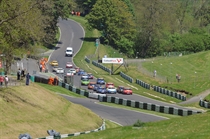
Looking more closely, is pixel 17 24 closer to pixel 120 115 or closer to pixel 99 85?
pixel 120 115

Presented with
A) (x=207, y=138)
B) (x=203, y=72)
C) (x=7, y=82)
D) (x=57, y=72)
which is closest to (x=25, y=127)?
(x=7, y=82)

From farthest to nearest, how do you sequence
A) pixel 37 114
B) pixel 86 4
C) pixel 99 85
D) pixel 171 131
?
pixel 86 4, pixel 99 85, pixel 37 114, pixel 171 131

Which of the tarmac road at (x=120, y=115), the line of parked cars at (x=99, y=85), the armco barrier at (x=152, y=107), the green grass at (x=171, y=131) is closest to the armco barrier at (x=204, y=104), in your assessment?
the armco barrier at (x=152, y=107)

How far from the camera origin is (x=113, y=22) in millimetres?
134250

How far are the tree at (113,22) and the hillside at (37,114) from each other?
86.0m

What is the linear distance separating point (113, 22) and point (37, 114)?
93379 mm

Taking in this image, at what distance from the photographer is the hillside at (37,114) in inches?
1518

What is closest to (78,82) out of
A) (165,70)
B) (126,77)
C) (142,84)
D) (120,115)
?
(142,84)

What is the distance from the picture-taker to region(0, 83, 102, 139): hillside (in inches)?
1518

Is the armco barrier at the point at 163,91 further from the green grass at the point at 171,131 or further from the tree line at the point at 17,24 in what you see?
the green grass at the point at 171,131

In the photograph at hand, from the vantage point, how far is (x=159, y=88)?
8119 centimetres

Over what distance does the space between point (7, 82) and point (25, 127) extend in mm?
8007

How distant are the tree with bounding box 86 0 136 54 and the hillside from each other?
3384 inches

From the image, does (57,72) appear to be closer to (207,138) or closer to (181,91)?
(181,91)
